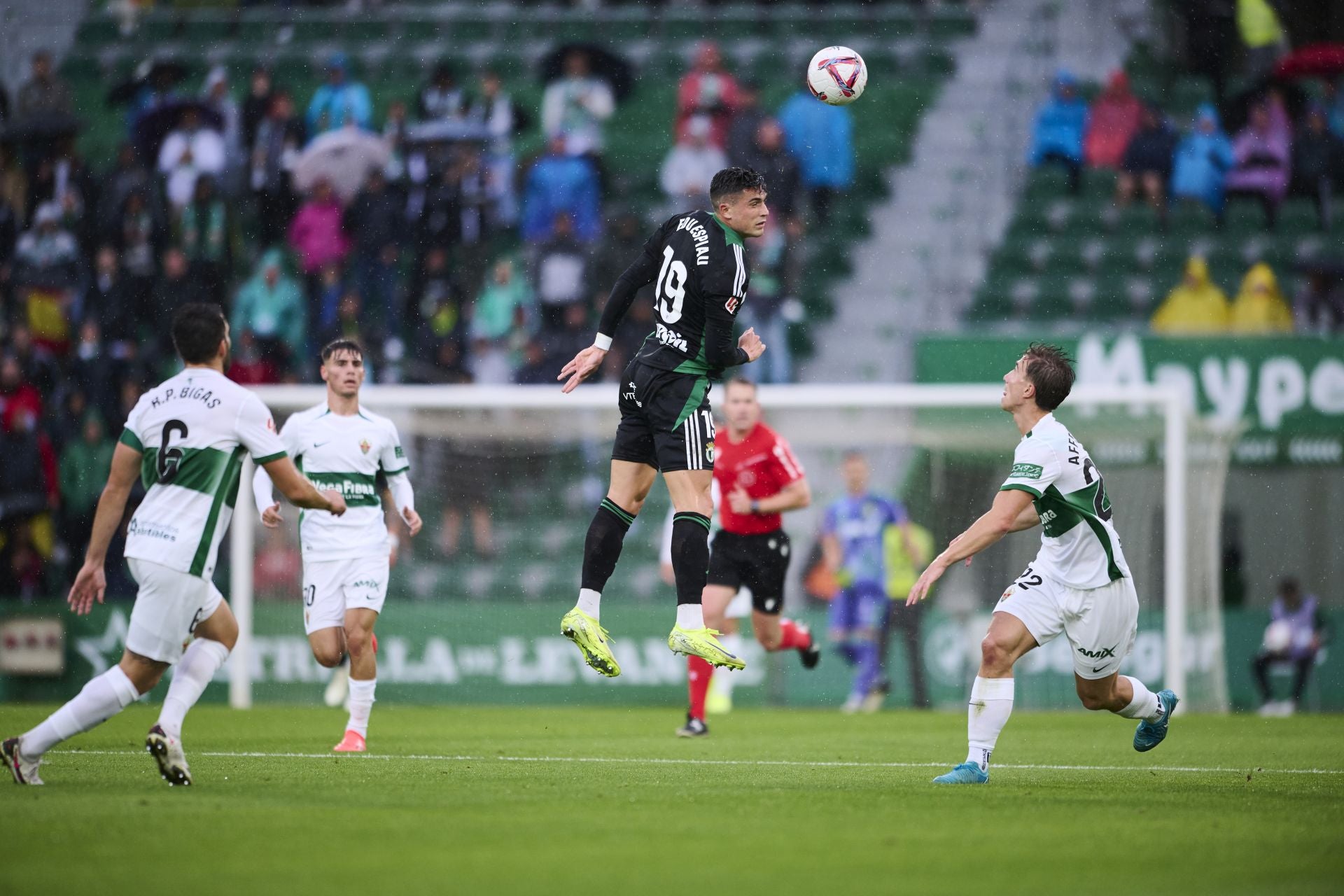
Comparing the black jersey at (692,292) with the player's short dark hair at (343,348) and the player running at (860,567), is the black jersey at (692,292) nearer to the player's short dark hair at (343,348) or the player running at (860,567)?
the player's short dark hair at (343,348)

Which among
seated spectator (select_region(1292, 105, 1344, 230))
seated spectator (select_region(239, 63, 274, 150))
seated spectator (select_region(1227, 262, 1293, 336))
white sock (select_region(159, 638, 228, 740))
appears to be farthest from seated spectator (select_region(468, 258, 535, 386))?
white sock (select_region(159, 638, 228, 740))

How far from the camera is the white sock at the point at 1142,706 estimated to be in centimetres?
848

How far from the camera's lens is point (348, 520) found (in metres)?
10.8

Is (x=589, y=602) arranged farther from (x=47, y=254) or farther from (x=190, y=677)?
(x=47, y=254)

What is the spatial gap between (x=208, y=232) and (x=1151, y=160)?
1195 cm

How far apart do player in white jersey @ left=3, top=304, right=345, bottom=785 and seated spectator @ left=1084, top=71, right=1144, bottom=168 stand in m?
16.6

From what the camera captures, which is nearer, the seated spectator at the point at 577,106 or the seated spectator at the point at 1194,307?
the seated spectator at the point at 1194,307

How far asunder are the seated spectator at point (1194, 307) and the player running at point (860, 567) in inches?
209

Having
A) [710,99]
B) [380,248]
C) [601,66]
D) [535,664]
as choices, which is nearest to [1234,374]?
[710,99]

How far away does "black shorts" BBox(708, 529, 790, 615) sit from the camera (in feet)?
42.1

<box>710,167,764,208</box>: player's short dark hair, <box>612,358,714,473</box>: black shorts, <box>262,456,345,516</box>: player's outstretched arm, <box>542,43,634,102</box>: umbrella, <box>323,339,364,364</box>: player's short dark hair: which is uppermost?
<box>542,43,634,102</box>: umbrella

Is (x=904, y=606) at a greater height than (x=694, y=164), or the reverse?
(x=694, y=164)

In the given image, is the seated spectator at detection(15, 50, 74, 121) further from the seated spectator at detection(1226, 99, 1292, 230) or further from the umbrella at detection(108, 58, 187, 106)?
the seated spectator at detection(1226, 99, 1292, 230)

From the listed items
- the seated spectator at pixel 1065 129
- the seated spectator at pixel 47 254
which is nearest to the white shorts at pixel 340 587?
the seated spectator at pixel 47 254
